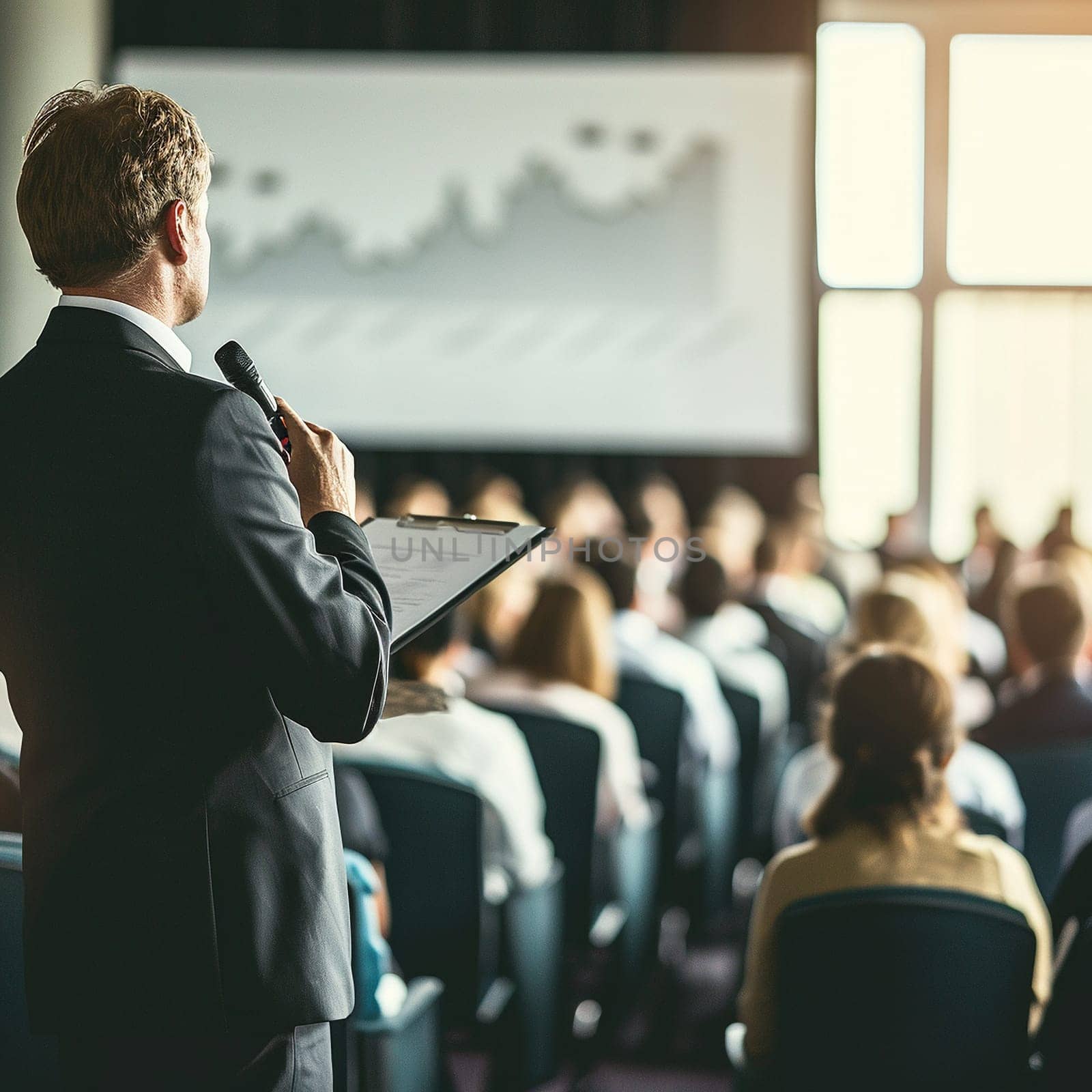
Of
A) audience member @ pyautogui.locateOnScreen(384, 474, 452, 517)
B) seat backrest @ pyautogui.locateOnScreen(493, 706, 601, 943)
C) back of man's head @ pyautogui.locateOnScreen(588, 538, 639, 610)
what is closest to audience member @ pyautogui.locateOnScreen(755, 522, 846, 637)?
back of man's head @ pyautogui.locateOnScreen(588, 538, 639, 610)

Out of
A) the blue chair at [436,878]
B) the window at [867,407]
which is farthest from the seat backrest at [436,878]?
the window at [867,407]

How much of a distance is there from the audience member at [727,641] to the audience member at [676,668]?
0.16 meters

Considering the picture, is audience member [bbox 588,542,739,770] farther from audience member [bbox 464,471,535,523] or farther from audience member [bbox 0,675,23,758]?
audience member [bbox 0,675,23,758]

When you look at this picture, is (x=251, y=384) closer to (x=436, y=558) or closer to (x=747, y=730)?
(x=436, y=558)

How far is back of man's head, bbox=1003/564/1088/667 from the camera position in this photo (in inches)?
122

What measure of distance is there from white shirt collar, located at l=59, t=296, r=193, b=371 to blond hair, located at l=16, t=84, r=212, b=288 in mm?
19

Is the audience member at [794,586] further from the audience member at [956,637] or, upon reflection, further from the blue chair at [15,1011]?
the blue chair at [15,1011]

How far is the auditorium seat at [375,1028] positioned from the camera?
1.72 meters

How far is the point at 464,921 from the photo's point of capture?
2.48 metres

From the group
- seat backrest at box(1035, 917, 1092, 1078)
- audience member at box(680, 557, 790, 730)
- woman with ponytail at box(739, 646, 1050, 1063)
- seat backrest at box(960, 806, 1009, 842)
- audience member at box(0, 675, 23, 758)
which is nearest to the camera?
seat backrest at box(1035, 917, 1092, 1078)

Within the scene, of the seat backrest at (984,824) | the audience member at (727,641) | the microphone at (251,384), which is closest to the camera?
the microphone at (251,384)

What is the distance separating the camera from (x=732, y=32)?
853cm

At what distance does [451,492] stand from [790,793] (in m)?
6.37

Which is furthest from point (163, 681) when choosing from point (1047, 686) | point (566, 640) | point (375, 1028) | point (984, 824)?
point (1047, 686)
